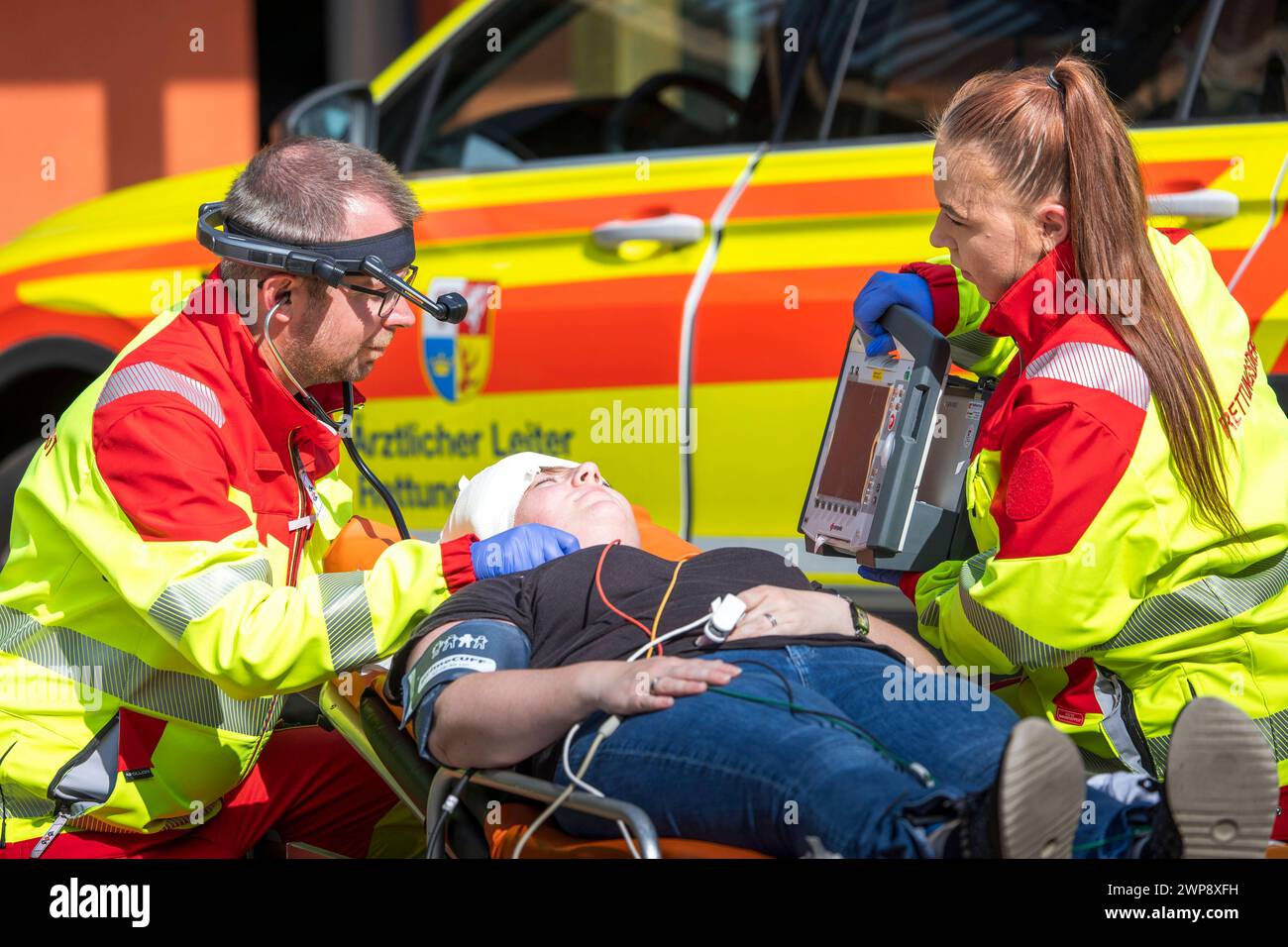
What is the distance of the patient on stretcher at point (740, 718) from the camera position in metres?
2.13

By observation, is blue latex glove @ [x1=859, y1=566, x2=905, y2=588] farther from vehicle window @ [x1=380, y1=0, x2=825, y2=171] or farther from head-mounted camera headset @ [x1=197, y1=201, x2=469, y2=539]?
vehicle window @ [x1=380, y1=0, x2=825, y2=171]

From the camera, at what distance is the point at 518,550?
9.81 ft

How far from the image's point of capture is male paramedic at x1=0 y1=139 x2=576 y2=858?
2.57 meters

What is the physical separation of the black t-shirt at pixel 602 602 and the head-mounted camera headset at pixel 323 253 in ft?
1.79

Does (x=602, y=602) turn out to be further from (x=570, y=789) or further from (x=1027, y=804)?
(x=1027, y=804)

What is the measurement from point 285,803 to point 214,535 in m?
0.80

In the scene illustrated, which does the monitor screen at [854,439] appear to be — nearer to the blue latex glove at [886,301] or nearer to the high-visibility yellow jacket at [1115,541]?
the blue latex glove at [886,301]

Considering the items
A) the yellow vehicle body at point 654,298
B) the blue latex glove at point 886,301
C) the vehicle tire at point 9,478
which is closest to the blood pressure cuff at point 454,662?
the blue latex glove at point 886,301

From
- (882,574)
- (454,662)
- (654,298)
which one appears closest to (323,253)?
(454,662)

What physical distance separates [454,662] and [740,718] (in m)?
0.50

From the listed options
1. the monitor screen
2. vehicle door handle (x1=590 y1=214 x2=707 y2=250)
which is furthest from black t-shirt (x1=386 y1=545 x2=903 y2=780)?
vehicle door handle (x1=590 y1=214 x2=707 y2=250)

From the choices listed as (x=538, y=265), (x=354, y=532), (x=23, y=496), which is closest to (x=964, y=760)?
(x=354, y=532)

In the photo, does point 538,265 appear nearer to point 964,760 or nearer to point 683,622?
point 683,622
